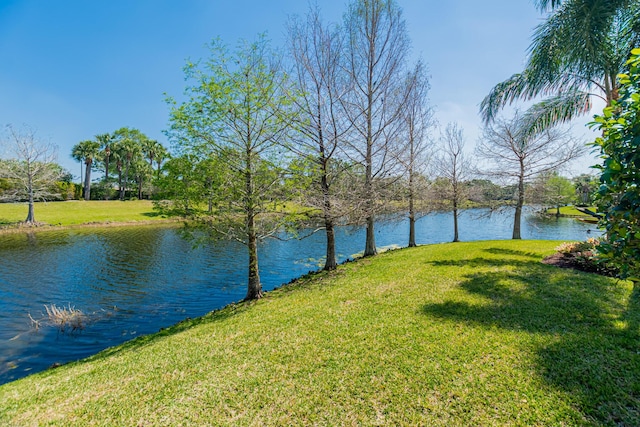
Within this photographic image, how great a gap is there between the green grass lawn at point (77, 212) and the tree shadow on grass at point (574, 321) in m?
28.8

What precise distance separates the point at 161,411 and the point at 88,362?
3.81m

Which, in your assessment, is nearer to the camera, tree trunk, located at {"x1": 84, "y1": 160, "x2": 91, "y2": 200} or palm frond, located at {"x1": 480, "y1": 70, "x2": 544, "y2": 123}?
palm frond, located at {"x1": 480, "y1": 70, "x2": 544, "y2": 123}

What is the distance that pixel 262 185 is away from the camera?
8.69 m

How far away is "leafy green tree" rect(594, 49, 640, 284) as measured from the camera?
2123 millimetres

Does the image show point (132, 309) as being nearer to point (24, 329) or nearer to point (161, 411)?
point (24, 329)

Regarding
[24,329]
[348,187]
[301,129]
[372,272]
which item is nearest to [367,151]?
[348,187]

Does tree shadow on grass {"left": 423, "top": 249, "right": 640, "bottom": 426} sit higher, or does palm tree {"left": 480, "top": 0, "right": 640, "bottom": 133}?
palm tree {"left": 480, "top": 0, "right": 640, "bottom": 133}

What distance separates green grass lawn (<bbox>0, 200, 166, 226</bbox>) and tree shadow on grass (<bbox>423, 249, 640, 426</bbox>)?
28.8m

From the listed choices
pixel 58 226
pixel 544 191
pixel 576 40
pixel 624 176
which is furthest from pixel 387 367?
pixel 58 226

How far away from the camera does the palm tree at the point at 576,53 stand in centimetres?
785

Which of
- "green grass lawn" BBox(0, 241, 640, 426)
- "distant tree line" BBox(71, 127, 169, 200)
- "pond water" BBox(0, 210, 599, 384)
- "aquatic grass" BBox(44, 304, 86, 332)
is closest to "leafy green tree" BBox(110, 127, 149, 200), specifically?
"distant tree line" BBox(71, 127, 169, 200)

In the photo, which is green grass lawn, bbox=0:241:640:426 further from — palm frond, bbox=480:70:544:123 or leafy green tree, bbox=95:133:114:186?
leafy green tree, bbox=95:133:114:186

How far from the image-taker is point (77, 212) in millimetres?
33781

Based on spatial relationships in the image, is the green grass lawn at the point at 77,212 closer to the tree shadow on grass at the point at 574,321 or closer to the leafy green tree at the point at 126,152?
the leafy green tree at the point at 126,152
